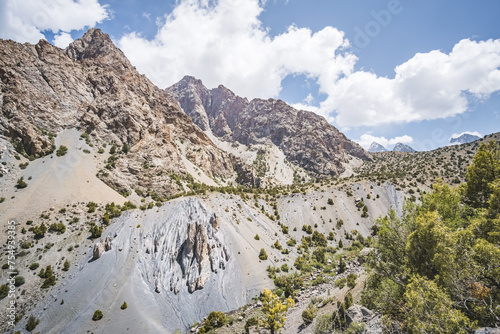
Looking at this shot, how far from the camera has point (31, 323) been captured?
66.1 feet

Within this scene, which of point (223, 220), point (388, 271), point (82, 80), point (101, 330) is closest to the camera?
point (388, 271)

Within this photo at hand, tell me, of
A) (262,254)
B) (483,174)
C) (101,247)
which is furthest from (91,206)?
(483,174)

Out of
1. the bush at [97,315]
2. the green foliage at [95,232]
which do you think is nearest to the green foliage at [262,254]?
the bush at [97,315]

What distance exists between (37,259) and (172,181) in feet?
115

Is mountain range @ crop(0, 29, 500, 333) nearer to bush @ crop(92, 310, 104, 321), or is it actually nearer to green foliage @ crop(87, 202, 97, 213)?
bush @ crop(92, 310, 104, 321)

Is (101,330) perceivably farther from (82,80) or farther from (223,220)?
(82,80)

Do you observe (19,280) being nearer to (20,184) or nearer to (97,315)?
(97,315)

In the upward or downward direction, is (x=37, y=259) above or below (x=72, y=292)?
above

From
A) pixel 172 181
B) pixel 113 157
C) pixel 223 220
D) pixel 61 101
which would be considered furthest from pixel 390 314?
pixel 61 101

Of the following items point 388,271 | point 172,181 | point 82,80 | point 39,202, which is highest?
point 82,80

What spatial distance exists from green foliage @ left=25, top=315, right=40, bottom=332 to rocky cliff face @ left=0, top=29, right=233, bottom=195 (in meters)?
31.2

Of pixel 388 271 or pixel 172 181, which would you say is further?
pixel 172 181

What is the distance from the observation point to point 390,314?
1283 centimetres

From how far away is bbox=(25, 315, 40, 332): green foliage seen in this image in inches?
785
